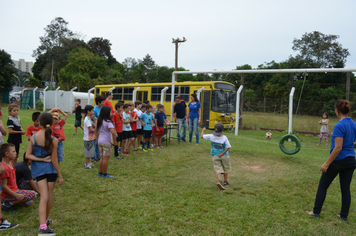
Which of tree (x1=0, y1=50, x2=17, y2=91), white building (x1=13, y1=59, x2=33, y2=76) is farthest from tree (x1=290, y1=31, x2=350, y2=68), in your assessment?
white building (x1=13, y1=59, x2=33, y2=76)

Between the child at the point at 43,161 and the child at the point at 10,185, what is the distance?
0.82 m

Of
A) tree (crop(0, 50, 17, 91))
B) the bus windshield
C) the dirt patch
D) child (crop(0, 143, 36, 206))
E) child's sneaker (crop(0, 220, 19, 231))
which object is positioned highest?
tree (crop(0, 50, 17, 91))

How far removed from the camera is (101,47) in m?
53.0

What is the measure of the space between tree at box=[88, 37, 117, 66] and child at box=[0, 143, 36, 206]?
51.2 m

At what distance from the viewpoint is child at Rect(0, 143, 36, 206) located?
378 centimetres

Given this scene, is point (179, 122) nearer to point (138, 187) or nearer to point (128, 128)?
point (128, 128)

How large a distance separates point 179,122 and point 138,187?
206 inches

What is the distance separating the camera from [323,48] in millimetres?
33562

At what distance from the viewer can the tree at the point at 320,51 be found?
108ft

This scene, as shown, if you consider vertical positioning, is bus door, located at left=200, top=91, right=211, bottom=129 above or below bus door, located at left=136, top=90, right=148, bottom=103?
below

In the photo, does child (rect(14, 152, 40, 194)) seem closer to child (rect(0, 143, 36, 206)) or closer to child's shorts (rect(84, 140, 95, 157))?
child (rect(0, 143, 36, 206))

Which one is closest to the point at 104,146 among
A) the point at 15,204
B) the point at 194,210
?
the point at 15,204

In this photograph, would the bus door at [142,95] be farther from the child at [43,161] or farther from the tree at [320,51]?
the tree at [320,51]

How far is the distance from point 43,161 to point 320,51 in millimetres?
37491
